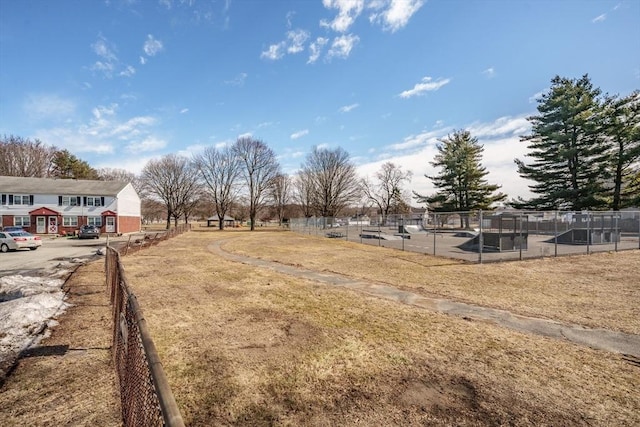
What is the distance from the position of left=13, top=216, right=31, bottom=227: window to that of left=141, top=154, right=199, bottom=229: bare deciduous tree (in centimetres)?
2492

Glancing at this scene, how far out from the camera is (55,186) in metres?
45.0

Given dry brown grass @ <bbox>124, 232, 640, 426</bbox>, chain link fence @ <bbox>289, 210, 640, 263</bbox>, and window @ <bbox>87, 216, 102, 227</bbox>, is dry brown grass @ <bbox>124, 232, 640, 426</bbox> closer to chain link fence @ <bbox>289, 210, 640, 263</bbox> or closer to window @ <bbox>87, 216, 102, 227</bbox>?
chain link fence @ <bbox>289, 210, 640, 263</bbox>

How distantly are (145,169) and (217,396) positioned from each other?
2944 inches

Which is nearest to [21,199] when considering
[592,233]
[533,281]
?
[533,281]

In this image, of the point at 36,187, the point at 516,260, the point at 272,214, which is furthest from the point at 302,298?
the point at 272,214

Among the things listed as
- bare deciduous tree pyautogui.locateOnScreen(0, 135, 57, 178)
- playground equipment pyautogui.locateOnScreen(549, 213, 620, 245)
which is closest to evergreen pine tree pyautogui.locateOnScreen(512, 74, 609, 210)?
playground equipment pyautogui.locateOnScreen(549, 213, 620, 245)

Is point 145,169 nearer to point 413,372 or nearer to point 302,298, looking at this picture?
point 302,298

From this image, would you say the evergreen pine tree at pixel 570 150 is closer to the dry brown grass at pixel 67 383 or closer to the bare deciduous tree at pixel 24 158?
the dry brown grass at pixel 67 383

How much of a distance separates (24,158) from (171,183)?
26.8m

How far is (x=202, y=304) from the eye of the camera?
26.4 ft

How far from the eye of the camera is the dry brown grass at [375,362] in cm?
355

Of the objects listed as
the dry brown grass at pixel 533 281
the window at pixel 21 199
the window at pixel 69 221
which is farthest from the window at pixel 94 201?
the dry brown grass at pixel 533 281

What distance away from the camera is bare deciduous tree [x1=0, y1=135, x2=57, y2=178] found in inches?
2255

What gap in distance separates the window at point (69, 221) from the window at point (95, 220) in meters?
1.56
